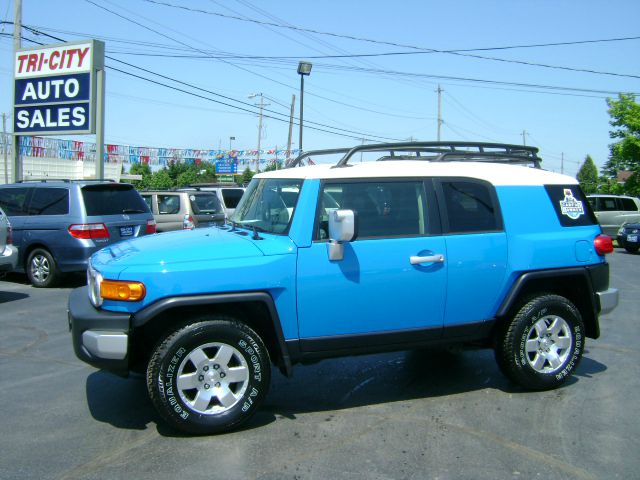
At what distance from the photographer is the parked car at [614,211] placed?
21.9 meters

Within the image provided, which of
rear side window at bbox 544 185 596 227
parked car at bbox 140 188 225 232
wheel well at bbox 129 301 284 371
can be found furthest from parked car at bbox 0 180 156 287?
rear side window at bbox 544 185 596 227

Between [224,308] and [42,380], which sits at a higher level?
[224,308]

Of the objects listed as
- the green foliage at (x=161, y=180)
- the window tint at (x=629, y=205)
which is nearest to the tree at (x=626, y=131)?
the window tint at (x=629, y=205)

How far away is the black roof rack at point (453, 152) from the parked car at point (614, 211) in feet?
59.2

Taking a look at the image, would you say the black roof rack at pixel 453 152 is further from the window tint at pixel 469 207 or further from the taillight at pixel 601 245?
the taillight at pixel 601 245

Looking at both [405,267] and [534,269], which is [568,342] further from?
[405,267]

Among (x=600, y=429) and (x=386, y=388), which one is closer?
(x=600, y=429)

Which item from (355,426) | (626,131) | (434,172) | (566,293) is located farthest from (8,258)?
(626,131)

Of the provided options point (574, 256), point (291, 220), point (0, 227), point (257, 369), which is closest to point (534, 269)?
point (574, 256)

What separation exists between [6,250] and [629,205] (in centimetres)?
2081

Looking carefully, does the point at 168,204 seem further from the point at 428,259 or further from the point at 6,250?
the point at 428,259

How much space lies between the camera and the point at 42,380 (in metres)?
5.27

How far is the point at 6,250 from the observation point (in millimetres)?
9117

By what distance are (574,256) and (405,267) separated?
159cm
